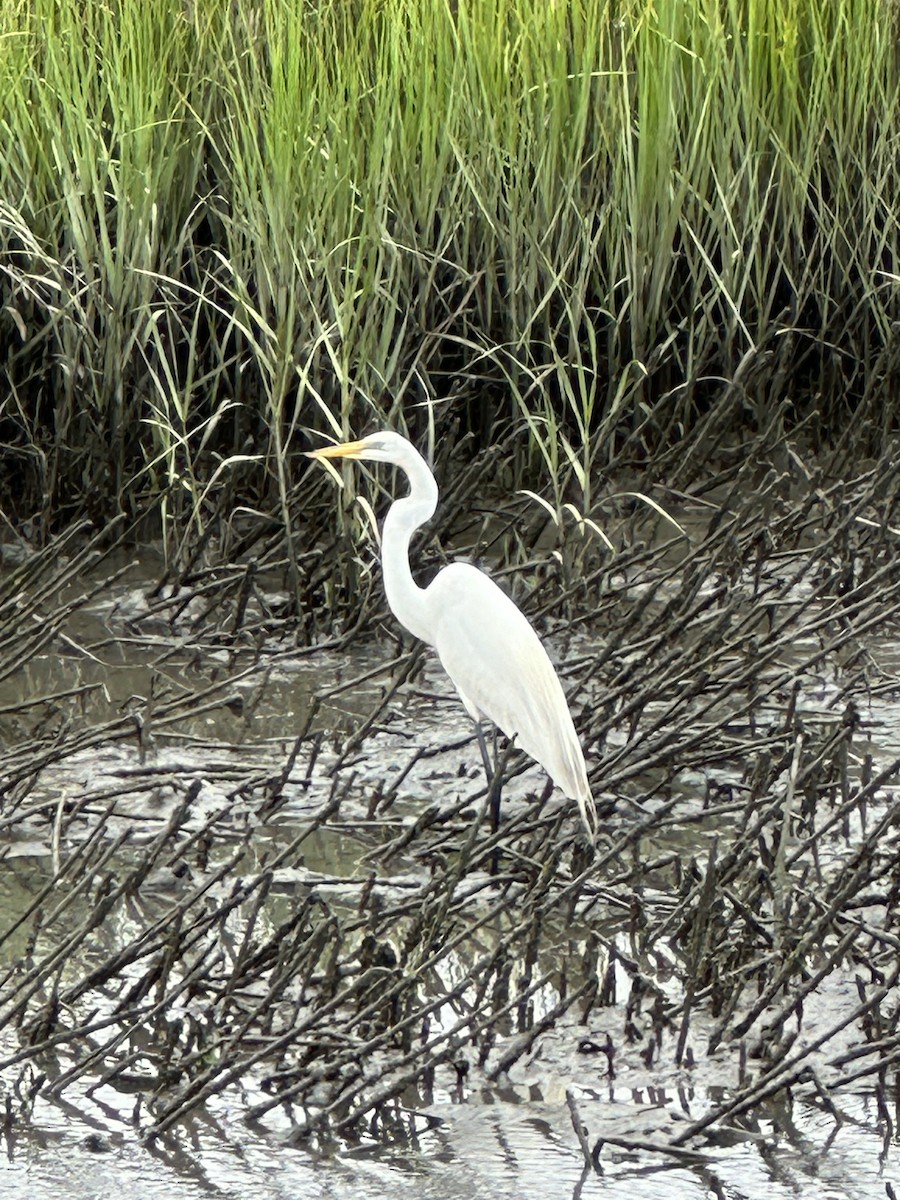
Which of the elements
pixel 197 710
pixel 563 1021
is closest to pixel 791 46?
pixel 197 710

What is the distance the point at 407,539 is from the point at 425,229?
1268mm

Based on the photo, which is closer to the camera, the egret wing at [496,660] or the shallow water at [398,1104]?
the shallow water at [398,1104]

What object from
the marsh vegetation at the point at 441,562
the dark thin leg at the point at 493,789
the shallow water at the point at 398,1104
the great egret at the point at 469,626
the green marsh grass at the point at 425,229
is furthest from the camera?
the green marsh grass at the point at 425,229

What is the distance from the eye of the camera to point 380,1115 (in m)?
2.28

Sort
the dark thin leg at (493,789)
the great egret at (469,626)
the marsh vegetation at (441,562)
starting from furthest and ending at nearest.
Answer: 1. the great egret at (469,626)
2. the dark thin leg at (493,789)
3. the marsh vegetation at (441,562)

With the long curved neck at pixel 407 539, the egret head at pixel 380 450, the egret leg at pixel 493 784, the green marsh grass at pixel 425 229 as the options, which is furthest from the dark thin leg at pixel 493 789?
the green marsh grass at pixel 425 229

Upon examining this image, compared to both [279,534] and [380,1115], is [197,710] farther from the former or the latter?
[380,1115]

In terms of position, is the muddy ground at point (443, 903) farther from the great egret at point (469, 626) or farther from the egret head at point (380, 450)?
the egret head at point (380, 450)

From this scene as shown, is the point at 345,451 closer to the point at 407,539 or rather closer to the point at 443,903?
the point at 407,539

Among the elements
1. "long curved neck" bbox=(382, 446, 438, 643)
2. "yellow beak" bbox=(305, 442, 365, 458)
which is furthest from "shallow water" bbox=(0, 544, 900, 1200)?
"yellow beak" bbox=(305, 442, 365, 458)

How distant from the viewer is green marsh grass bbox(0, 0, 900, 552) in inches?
153

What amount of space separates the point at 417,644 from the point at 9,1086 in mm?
1367

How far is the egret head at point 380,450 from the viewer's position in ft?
9.93

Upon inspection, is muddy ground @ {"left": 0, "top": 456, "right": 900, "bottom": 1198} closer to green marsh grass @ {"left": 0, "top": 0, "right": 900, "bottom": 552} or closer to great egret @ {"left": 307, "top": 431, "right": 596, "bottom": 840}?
great egret @ {"left": 307, "top": 431, "right": 596, "bottom": 840}
